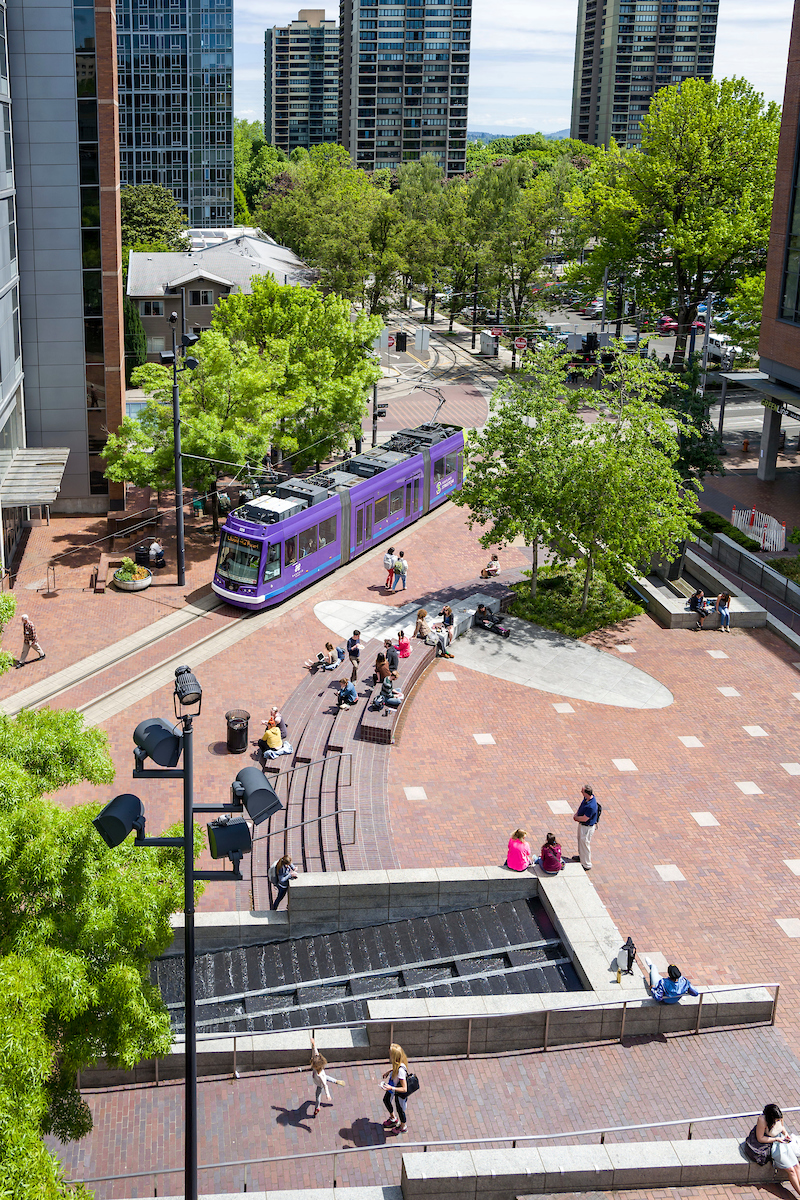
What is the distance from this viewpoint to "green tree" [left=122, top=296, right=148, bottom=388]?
61656 mm

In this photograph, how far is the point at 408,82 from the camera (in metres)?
176

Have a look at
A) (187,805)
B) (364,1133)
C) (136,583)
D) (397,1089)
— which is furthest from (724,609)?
(187,805)

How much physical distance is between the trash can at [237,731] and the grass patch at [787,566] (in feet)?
65.8

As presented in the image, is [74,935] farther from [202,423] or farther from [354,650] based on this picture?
[202,423]

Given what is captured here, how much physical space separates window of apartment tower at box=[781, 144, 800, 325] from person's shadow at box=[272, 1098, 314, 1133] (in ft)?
123

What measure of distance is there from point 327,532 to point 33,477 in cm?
1014

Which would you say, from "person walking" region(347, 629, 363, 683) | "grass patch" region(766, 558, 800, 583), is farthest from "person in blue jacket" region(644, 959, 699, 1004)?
"grass patch" region(766, 558, 800, 583)

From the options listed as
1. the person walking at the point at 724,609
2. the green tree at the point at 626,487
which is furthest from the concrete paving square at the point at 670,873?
the person walking at the point at 724,609

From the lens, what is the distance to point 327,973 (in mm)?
20719

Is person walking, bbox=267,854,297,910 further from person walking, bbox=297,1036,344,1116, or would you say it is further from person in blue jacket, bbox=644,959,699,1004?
person in blue jacket, bbox=644,959,699,1004

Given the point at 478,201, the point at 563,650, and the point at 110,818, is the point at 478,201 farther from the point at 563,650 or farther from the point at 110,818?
the point at 110,818

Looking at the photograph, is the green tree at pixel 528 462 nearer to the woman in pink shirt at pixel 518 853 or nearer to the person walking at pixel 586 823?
the person walking at pixel 586 823

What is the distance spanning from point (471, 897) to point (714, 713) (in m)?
10.9

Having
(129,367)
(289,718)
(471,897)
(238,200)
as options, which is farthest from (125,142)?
(471,897)
